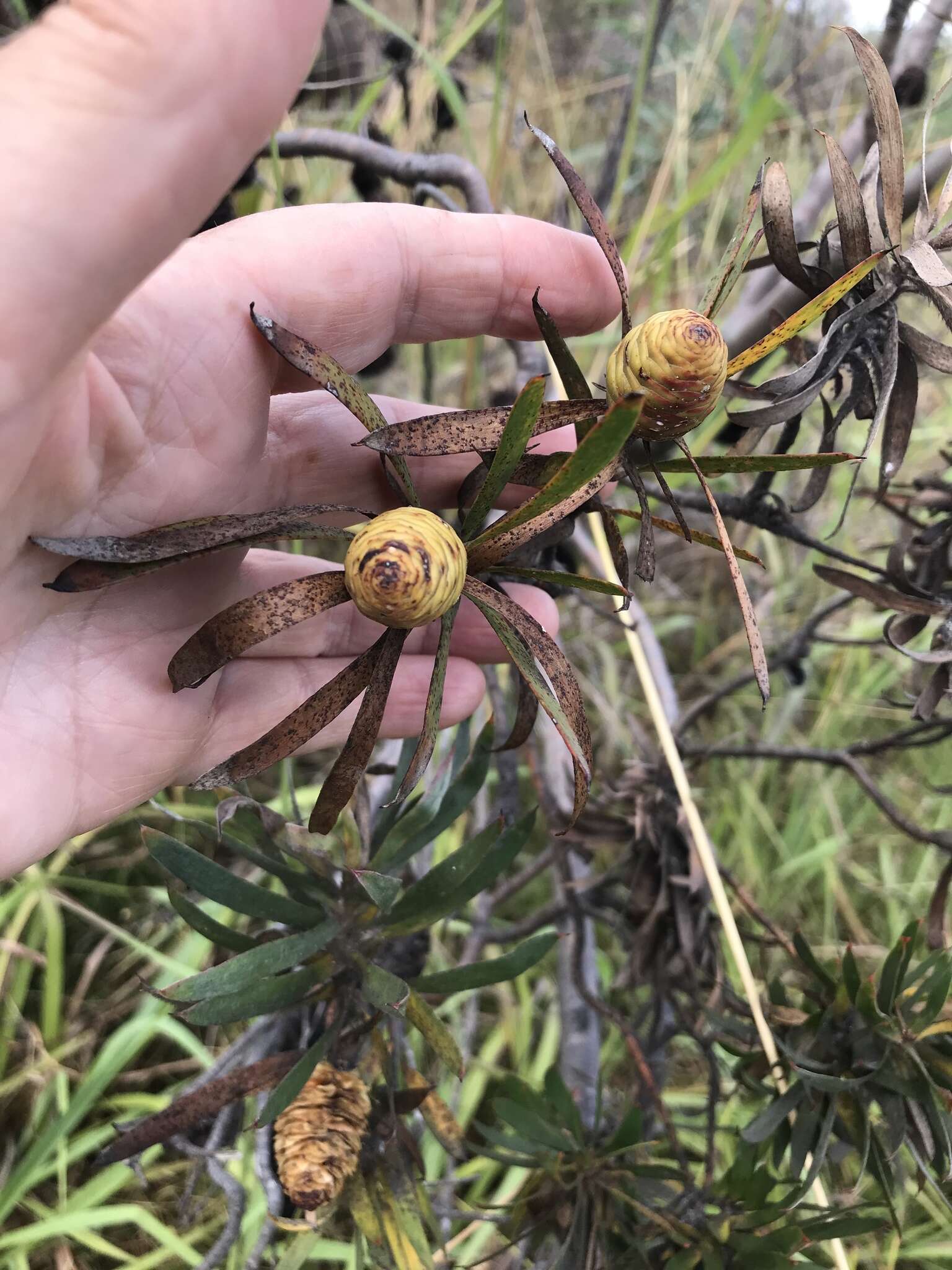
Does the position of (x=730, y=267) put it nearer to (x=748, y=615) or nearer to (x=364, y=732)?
(x=748, y=615)

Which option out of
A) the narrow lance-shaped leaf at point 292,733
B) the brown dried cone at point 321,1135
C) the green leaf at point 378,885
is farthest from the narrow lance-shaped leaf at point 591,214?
the brown dried cone at point 321,1135

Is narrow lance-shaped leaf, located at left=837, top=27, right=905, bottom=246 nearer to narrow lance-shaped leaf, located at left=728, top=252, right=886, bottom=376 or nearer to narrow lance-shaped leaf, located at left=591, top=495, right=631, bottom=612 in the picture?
narrow lance-shaped leaf, located at left=728, top=252, right=886, bottom=376

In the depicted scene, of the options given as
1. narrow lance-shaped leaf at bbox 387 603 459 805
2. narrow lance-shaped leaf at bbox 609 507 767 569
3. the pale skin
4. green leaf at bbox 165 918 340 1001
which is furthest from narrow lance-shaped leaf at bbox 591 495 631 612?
green leaf at bbox 165 918 340 1001

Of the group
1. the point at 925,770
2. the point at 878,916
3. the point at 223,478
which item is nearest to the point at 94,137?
the point at 223,478

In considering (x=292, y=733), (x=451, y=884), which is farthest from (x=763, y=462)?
(x=451, y=884)

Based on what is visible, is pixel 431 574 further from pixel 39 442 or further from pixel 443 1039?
pixel 443 1039

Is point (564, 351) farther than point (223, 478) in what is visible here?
No
